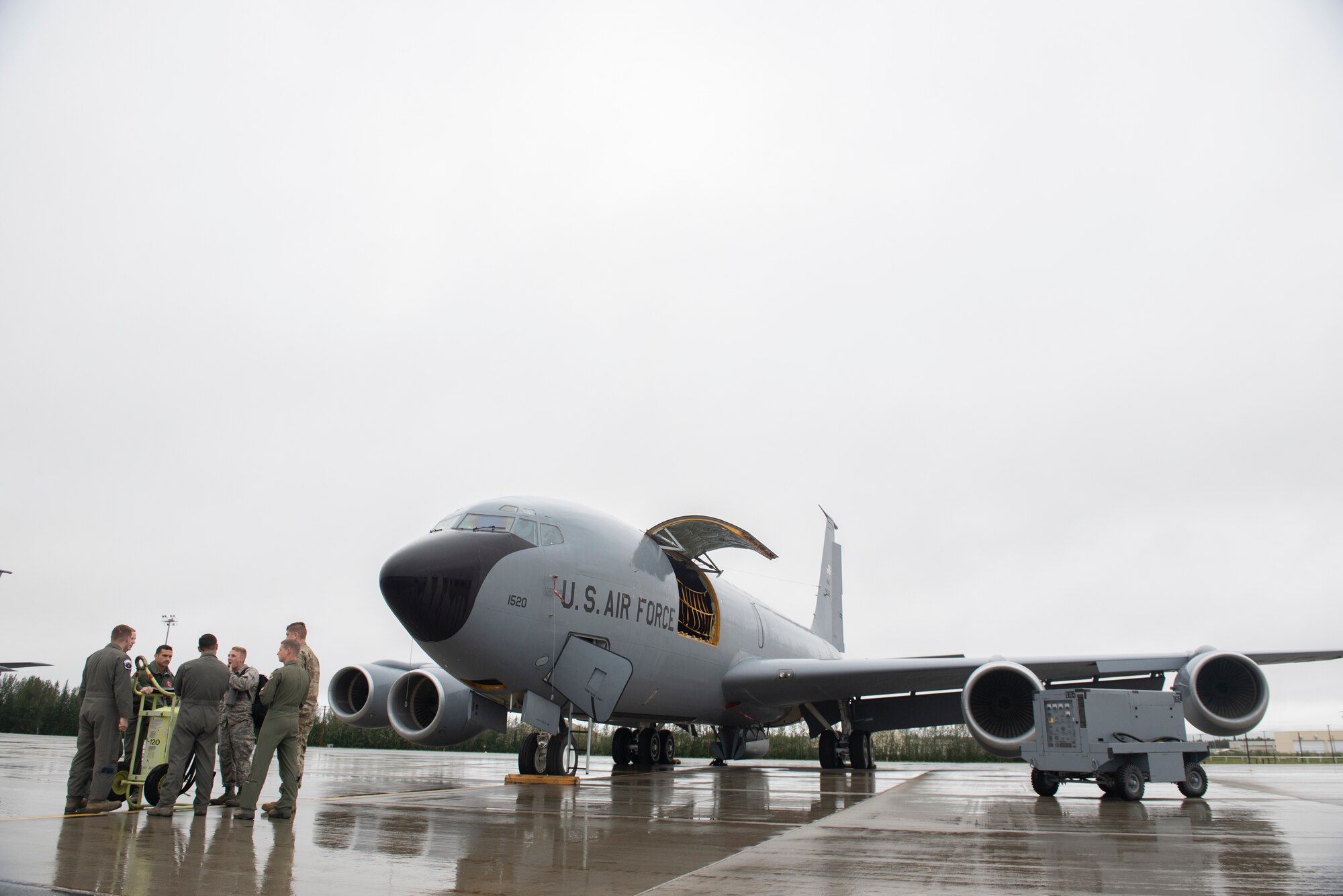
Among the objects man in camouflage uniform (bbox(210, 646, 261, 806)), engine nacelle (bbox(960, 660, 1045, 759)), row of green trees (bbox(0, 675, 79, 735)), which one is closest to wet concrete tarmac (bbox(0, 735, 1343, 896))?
man in camouflage uniform (bbox(210, 646, 261, 806))

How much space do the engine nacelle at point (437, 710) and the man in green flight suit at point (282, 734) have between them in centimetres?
536

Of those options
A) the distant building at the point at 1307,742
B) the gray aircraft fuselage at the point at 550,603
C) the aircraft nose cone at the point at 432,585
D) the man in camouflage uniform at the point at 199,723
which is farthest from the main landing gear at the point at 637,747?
the distant building at the point at 1307,742

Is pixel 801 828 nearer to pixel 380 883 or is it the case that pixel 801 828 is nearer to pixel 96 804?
pixel 380 883

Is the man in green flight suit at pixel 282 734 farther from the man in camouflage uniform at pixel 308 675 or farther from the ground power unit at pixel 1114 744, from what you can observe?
the ground power unit at pixel 1114 744

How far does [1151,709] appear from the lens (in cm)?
1039

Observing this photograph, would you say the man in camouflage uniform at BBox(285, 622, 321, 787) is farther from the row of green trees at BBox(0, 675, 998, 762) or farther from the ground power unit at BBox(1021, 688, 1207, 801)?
the row of green trees at BBox(0, 675, 998, 762)

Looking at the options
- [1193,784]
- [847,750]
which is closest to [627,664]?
[1193,784]

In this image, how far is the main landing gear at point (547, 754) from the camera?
11406 mm

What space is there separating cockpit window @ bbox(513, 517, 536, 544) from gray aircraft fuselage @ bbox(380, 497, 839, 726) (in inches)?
0.6

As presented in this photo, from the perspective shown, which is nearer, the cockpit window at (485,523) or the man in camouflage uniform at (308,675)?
the man in camouflage uniform at (308,675)

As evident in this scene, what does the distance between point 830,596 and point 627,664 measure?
1718 centimetres

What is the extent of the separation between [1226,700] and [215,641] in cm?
1327

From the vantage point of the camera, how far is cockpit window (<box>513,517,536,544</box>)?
38.4ft

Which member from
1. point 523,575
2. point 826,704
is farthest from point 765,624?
point 523,575
